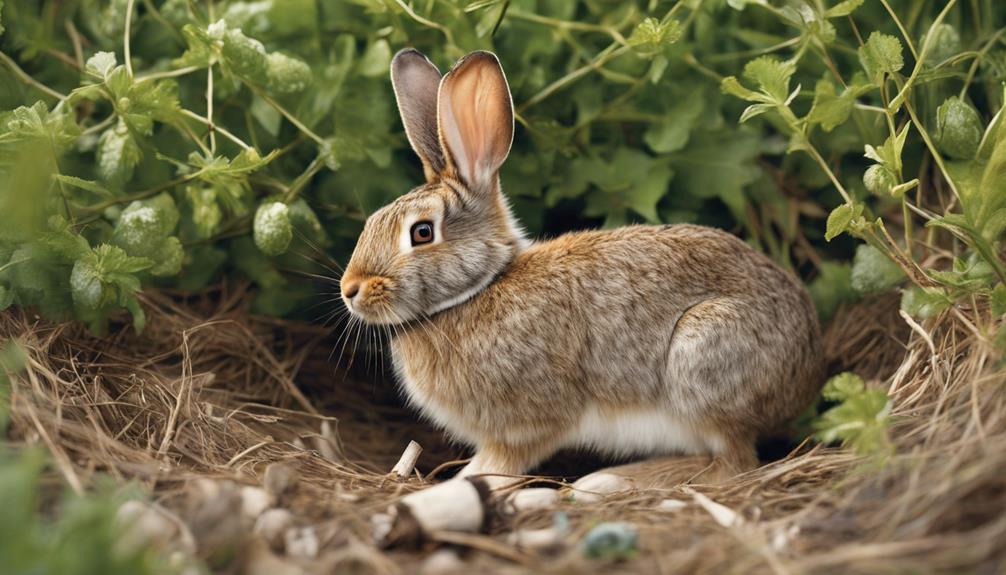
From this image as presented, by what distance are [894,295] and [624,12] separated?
1753 millimetres

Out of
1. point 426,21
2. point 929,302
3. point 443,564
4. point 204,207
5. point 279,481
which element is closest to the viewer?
point 443,564

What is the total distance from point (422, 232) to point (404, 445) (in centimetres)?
117

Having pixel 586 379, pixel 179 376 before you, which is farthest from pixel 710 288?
pixel 179 376

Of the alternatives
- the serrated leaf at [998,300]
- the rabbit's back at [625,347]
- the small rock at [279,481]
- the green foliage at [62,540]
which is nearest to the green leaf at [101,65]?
the rabbit's back at [625,347]

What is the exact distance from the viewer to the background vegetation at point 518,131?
362cm

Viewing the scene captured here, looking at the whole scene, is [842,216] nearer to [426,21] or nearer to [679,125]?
[679,125]

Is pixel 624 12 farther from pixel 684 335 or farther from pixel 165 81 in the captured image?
pixel 165 81

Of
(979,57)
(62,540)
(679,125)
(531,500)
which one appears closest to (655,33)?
(679,125)

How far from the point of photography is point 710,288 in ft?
12.1

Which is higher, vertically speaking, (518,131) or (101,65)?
(101,65)

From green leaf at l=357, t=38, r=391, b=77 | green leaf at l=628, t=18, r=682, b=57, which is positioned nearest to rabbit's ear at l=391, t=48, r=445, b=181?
green leaf at l=357, t=38, r=391, b=77

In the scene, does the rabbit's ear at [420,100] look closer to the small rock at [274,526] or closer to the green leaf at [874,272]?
the small rock at [274,526]

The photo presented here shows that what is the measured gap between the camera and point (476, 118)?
12.0ft

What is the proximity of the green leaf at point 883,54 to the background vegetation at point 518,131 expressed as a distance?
12 cm
